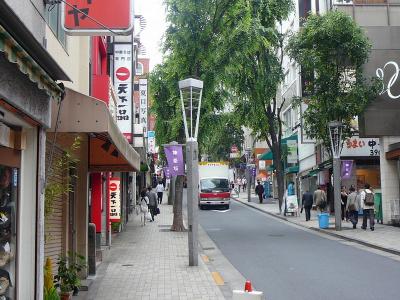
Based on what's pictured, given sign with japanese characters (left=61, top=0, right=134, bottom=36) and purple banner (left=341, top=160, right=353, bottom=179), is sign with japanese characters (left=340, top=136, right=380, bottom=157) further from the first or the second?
sign with japanese characters (left=61, top=0, right=134, bottom=36)

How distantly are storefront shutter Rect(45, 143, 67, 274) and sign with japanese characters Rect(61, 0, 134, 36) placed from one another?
2.01 meters

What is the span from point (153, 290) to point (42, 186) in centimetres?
432

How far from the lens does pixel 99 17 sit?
802cm

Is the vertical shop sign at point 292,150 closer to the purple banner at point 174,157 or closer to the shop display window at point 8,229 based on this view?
the purple banner at point 174,157

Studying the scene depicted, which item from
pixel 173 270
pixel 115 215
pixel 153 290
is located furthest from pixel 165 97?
pixel 153 290

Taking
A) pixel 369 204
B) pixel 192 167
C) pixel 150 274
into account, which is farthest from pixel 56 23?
pixel 369 204

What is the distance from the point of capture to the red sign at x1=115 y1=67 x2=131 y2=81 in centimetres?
1894

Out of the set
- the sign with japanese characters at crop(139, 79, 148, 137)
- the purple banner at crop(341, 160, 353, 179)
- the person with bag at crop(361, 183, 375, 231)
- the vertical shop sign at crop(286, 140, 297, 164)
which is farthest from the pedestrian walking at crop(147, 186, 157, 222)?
A: the vertical shop sign at crop(286, 140, 297, 164)

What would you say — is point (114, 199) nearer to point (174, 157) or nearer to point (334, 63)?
point (174, 157)

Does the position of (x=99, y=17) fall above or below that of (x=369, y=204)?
above

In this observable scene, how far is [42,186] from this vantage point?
6809 millimetres

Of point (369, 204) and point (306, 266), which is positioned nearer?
point (306, 266)

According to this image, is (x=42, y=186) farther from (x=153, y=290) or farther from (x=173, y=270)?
(x=173, y=270)

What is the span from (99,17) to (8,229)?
344cm
